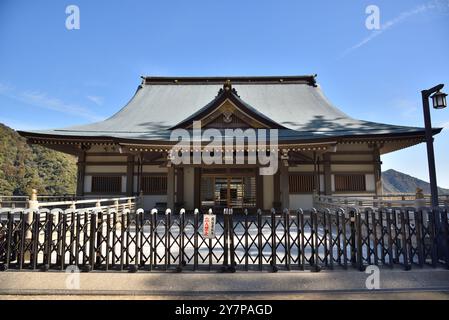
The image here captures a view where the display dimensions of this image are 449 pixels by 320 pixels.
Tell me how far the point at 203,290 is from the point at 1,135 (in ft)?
180

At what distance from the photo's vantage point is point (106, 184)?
14.8 metres

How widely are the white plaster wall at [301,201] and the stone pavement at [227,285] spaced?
9.17 metres

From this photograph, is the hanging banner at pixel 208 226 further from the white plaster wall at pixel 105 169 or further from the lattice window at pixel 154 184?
the white plaster wall at pixel 105 169

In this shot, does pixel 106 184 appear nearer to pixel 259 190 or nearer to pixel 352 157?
pixel 259 190

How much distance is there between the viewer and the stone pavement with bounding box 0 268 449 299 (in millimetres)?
4414

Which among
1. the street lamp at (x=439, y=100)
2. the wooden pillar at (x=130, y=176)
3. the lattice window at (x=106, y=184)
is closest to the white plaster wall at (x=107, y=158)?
the wooden pillar at (x=130, y=176)

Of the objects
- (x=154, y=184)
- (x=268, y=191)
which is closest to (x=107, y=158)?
(x=154, y=184)

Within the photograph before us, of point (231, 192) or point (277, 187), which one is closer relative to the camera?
point (277, 187)

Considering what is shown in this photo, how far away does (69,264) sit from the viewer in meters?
5.45

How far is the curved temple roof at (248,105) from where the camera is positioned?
13820 millimetres

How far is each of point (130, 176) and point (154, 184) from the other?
1.43 m

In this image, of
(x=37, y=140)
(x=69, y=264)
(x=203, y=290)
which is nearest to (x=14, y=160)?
(x=37, y=140)

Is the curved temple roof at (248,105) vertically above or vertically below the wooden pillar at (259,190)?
above

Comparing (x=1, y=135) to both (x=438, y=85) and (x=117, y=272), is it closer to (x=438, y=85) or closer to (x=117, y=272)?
(x=117, y=272)
